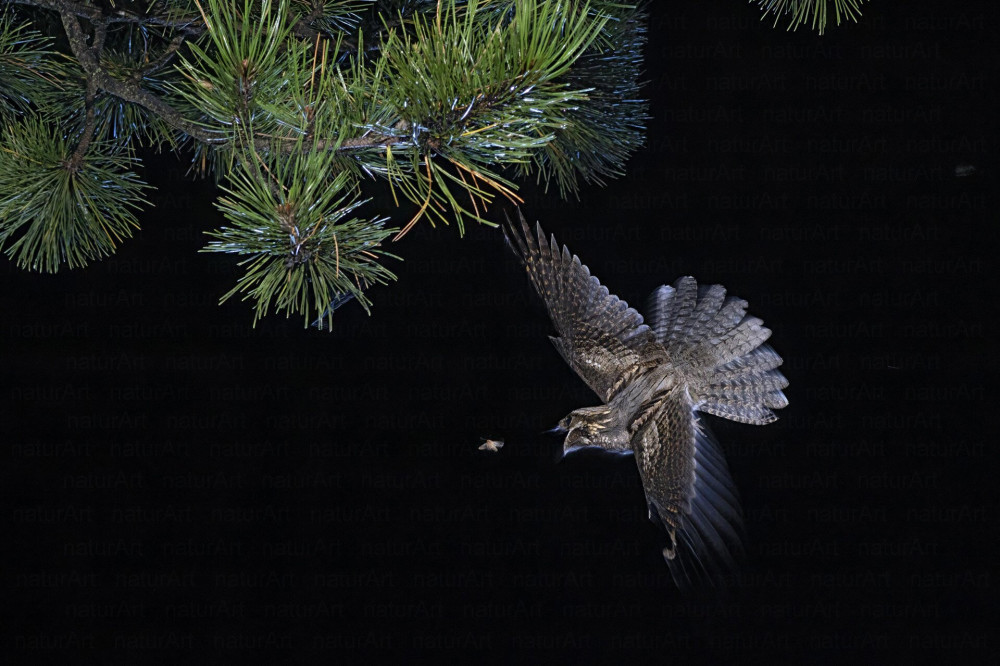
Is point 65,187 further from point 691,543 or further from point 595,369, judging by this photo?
point 691,543

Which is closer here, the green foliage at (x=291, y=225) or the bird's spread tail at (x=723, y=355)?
the green foliage at (x=291, y=225)

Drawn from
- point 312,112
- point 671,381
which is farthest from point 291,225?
point 671,381

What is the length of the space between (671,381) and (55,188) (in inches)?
35.3

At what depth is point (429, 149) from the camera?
679 millimetres

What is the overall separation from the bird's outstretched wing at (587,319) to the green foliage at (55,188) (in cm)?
58

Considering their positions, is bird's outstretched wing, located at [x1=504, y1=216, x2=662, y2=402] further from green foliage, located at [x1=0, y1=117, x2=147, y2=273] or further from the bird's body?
green foliage, located at [x1=0, y1=117, x2=147, y2=273]

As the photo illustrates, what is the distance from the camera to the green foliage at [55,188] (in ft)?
3.42

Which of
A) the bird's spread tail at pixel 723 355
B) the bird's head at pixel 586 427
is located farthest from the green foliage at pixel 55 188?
the bird's spread tail at pixel 723 355

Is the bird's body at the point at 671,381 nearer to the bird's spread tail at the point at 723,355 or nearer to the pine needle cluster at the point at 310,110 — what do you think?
the bird's spread tail at the point at 723,355

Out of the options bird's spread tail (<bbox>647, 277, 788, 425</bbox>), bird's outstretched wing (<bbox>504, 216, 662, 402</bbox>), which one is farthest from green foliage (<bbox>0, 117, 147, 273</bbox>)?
bird's spread tail (<bbox>647, 277, 788, 425</bbox>)

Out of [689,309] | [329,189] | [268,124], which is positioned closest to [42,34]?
[268,124]

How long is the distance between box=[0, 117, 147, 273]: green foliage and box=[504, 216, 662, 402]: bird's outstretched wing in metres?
0.58

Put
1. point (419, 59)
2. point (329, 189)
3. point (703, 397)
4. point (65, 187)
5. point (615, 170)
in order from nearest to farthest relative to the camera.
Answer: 1. point (419, 59)
2. point (329, 189)
3. point (65, 187)
4. point (703, 397)
5. point (615, 170)

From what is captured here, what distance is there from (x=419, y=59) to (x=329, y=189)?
166mm
